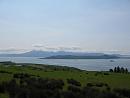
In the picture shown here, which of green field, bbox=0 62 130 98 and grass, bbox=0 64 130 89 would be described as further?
grass, bbox=0 64 130 89

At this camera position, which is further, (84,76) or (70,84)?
(84,76)

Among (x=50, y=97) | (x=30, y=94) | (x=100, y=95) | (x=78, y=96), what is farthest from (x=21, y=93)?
(x=100, y=95)

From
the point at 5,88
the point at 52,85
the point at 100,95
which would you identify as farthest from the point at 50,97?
the point at 52,85

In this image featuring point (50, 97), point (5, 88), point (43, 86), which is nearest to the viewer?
point (50, 97)

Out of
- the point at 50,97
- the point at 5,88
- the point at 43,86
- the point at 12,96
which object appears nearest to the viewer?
the point at 50,97

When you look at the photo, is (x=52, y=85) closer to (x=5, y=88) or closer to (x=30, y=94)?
(x=5, y=88)

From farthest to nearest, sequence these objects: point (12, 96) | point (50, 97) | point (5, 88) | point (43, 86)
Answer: point (43, 86), point (5, 88), point (12, 96), point (50, 97)

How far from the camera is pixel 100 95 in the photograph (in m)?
17.2

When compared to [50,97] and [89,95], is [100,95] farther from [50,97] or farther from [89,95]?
[50,97]

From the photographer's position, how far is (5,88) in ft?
65.9

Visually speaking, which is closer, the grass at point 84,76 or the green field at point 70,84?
the green field at point 70,84

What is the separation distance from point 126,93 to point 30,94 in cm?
734

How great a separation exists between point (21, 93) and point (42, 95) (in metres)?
1.19

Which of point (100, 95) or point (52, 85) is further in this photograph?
point (52, 85)
